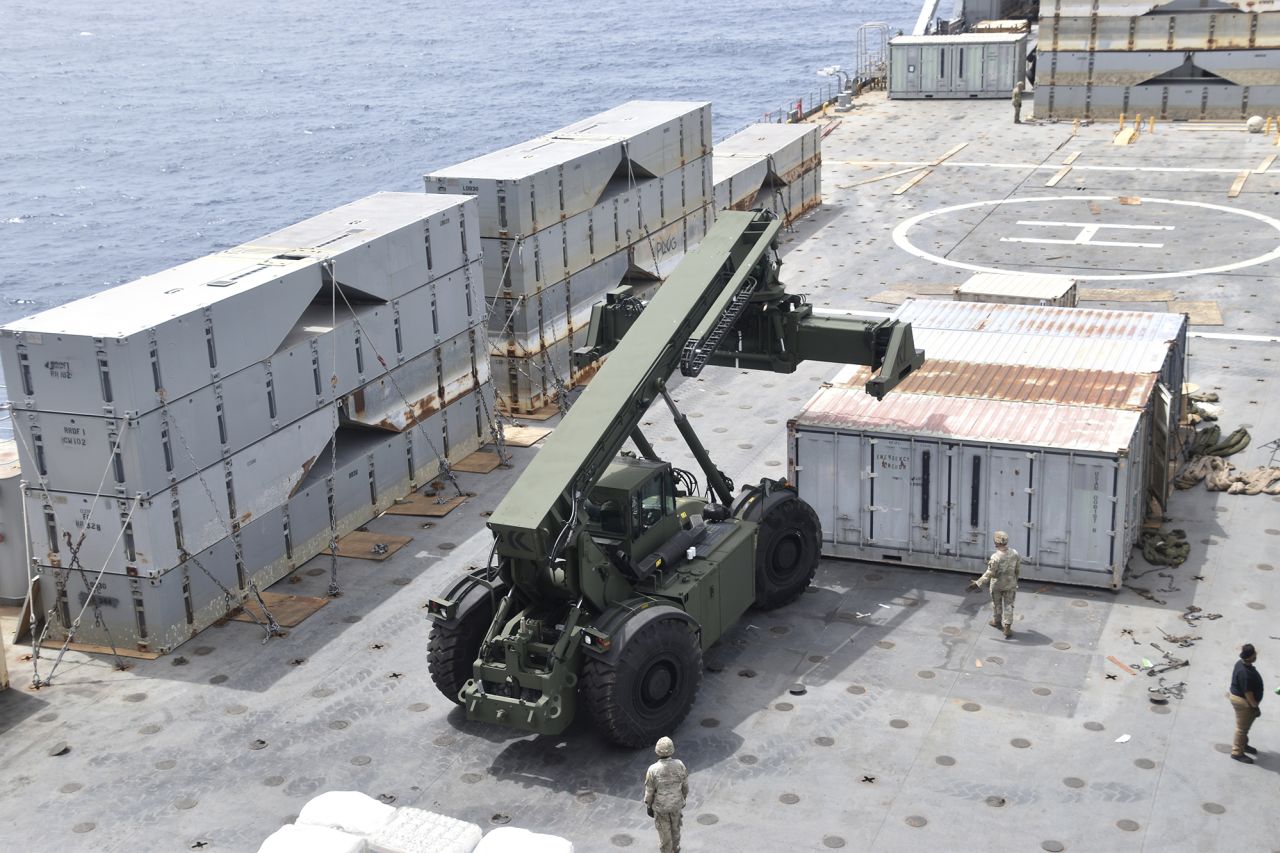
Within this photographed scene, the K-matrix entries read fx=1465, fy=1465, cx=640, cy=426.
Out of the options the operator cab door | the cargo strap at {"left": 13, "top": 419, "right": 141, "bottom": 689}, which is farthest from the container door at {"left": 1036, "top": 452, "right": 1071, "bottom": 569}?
the cargo strap at {"left": 13, "top": 419, "right": 141, "bottom": 689}

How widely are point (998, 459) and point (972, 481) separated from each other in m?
0.54

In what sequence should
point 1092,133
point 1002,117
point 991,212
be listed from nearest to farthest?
point 991,212, point 1092,133, point 1002,117

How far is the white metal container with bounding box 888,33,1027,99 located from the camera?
61406 millimetres

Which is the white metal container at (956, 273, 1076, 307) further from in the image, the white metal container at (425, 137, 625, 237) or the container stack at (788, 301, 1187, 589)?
the white metal container at (425, 137, 625, 237)

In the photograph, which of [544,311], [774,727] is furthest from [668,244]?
[774,727]

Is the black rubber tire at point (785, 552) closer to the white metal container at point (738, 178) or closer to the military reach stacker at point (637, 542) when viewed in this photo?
the military reach stacker at point (637, 542)

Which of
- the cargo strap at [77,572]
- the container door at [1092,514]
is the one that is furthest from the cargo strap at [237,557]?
the container door at [1092,514]

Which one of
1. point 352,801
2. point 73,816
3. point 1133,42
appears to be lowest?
point 73,816

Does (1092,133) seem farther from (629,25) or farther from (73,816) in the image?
(629,25)

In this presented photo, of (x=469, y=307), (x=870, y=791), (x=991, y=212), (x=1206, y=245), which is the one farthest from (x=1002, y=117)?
(x=870, y=791)

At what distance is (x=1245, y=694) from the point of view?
16.5 meters

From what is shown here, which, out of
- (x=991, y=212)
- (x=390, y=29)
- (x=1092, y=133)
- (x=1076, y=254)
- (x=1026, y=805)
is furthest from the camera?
(x=390, y=29)

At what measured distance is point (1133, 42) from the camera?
55.8 metres

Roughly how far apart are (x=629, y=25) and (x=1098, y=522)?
13465cm
